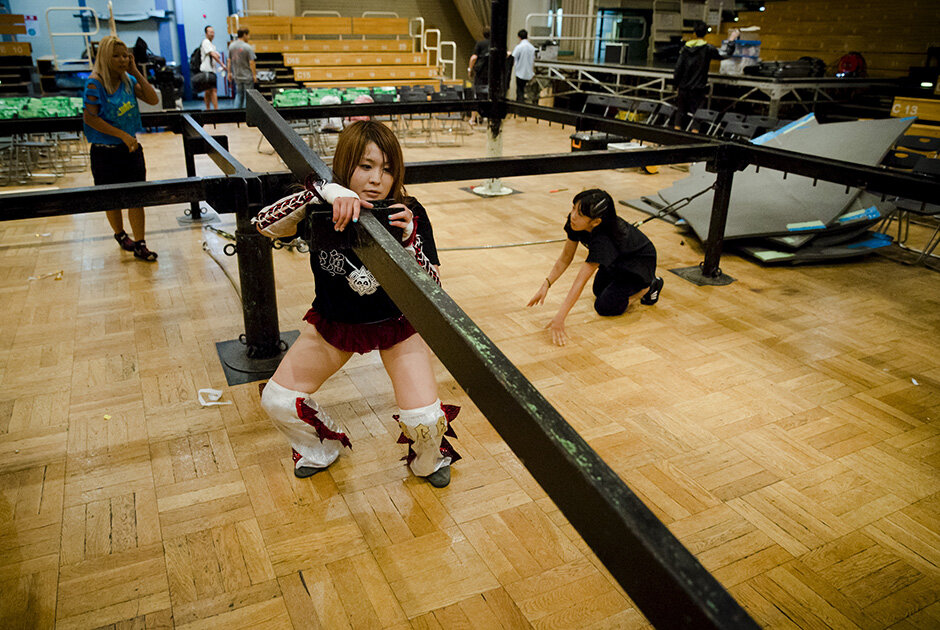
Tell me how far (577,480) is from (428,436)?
144 centimetres

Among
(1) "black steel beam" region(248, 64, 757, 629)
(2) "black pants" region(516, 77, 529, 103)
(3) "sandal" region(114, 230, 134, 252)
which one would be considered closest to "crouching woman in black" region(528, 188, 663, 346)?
(1) "black steel beam" region(248, 64, 757, 629)

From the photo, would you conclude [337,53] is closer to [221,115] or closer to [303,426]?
[221,115]

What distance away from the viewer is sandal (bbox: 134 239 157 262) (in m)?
4.72

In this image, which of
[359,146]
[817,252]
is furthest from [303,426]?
[817,252]

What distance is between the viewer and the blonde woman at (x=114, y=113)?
414 cm

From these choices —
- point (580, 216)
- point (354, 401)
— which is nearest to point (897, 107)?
point (580, 216)

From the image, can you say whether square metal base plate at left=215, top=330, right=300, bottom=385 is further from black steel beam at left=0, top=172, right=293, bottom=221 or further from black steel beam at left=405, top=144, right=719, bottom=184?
black steel beam at left=405, top=144, right=719, bottom=184

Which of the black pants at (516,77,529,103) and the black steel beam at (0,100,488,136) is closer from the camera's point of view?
the black steel beam at (0,100,488,136)

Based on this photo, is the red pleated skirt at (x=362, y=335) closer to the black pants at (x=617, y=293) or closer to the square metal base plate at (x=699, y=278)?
the black pants at (x=617, y=293)

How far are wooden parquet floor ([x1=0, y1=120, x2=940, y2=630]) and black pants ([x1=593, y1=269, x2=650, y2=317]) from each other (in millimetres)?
126

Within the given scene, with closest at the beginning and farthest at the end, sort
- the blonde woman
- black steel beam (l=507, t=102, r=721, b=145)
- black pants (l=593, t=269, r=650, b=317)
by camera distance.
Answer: black pants (l=593, t=269, r=650, b=317)
the blonde woman
black steel beam (l=507, t=102, r=721, b=145)

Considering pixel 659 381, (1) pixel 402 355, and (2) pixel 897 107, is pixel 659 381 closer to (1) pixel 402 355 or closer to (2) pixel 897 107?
(1) pixel 402 355

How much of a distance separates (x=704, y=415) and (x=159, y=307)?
3094mm

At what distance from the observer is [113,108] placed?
166 inches
